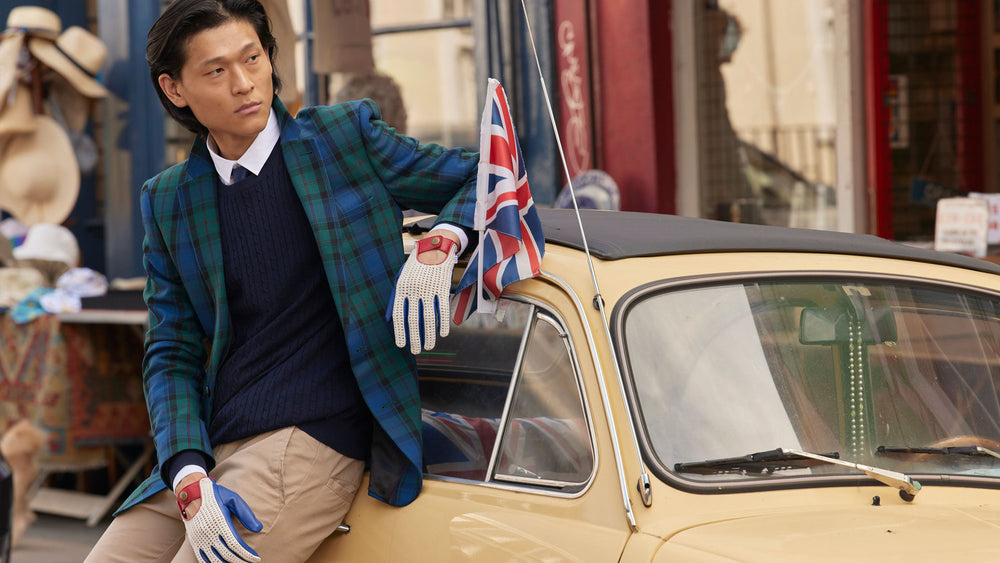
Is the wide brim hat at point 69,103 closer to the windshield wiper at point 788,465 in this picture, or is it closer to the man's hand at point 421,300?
the man's hand at point 421,300

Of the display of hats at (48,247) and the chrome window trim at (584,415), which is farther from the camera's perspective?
the display of hats at (48,247)

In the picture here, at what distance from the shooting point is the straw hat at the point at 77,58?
8.74m

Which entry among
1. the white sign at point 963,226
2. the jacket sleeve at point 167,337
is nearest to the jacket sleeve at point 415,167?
the jacket sleeve at point 167,337

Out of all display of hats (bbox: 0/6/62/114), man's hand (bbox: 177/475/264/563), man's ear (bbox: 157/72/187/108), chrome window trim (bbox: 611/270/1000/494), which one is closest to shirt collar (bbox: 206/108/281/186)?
man's ear (bbox: 157/72/187/108)

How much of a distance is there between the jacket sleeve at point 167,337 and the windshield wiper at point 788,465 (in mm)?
1166

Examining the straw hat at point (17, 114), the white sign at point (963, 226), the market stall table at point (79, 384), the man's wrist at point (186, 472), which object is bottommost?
the market stall table at point (79, 384)

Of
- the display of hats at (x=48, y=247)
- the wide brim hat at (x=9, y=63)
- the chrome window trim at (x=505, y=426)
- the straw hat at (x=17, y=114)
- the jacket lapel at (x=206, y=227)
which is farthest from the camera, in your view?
the straw hat at (x=17, y=114)

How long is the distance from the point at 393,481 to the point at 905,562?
3.70ft

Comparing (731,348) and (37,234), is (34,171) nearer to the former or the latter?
(37,234)

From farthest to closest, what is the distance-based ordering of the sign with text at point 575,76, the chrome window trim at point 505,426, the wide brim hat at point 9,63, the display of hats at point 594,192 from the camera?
the wide brim hat at point 9,63
the sign with text at point 575,76
the display of hats at point 594,192
the chrome window trim at point 505,426

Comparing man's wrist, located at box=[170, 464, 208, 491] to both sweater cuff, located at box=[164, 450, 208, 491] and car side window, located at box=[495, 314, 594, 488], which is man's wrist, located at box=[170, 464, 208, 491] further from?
car side window, located at box=[495, 314, 594, 488]

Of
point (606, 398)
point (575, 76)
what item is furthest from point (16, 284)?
point (606, 398)

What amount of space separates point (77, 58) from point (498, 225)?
287 inches

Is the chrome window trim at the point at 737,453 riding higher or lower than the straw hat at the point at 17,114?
lower
